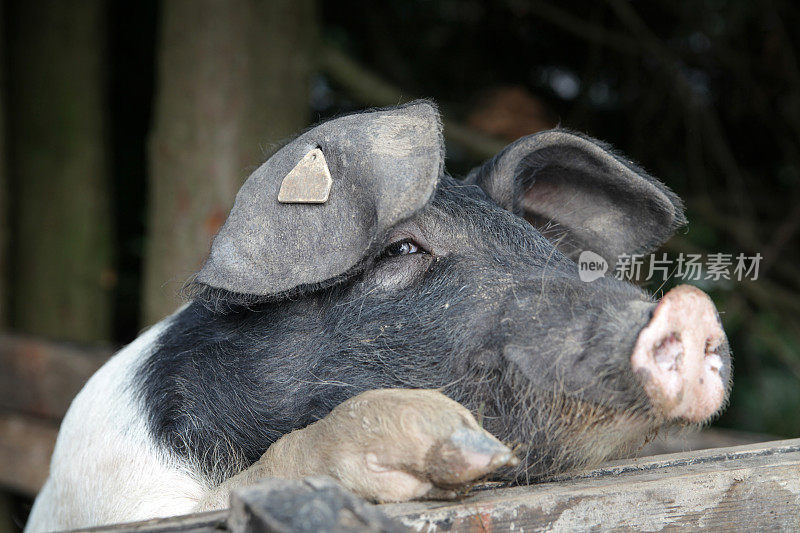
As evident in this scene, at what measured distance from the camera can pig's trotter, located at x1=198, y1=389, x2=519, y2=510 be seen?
49.1 inches

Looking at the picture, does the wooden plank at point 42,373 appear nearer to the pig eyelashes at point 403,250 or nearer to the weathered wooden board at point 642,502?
the pig eyelashes at point 403,250

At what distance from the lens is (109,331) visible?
5371mm

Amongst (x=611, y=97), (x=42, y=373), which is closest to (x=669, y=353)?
(x=42, y=373)

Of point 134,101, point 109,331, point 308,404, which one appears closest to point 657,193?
point 308,404

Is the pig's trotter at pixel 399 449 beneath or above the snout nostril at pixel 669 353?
beneath

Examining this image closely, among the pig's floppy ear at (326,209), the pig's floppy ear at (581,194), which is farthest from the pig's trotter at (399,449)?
the pig's floppy ear at (581,194)

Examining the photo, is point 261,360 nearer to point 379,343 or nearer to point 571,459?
point 379,343

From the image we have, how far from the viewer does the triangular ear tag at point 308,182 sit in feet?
5.31

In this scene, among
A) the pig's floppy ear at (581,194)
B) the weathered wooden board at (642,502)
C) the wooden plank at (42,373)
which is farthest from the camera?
the wooden plank at (42,373)

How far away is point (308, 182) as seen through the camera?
1.63 metres

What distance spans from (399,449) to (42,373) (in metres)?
2.96

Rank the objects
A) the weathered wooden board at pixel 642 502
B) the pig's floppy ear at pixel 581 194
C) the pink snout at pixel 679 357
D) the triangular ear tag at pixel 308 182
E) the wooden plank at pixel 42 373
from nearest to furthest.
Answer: the weathered wooden board at pixel 642 502 → the pink snout at pixel 679 357 → the triangular ear tag at pixel 308 182 → the pig's floppy ear at pixel 581 194 → the wooden plank at pixel 42 373

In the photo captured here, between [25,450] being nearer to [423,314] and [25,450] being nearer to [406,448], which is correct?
[423,314]

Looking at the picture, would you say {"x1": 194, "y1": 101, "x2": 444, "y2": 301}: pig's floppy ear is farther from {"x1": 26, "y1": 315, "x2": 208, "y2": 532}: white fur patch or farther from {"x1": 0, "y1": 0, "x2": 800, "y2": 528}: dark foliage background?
{"x1": 0, "y1": 0, "x2": 800, "y2": 528}: dark foliage background
